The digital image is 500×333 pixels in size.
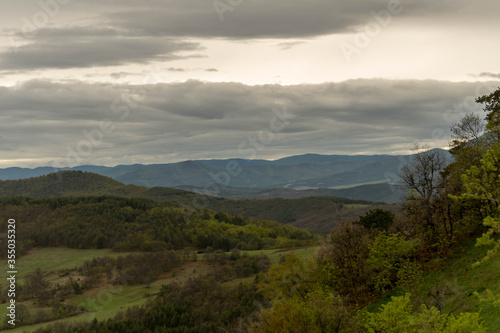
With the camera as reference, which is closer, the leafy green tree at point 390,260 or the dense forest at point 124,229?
the leafy green tree at point 390,260

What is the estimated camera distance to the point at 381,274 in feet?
167

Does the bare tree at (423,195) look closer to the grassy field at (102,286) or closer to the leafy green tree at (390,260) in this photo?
the leafy green tree at (390,260)

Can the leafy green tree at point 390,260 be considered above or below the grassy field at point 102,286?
above

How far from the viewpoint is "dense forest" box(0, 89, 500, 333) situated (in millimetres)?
29688

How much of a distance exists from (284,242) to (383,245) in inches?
4536

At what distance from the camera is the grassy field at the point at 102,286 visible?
91.7 metres

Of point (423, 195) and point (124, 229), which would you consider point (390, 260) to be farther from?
point (124, 229)

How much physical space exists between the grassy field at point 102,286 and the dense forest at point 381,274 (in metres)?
6.09

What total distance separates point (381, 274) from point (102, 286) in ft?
311

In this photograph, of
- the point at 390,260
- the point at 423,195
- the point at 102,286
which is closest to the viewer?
the point at 390,260

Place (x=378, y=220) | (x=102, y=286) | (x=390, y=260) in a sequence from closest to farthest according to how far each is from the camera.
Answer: (x=390, y=260) < (x=378, y=220) < (x=102, y=286)

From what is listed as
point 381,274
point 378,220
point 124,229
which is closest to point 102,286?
point 124,229

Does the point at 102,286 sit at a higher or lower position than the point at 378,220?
lower

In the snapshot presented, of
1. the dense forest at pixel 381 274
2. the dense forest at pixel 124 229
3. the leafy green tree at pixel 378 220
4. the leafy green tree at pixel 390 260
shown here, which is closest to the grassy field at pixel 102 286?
the dense forest at pixel 381 274
